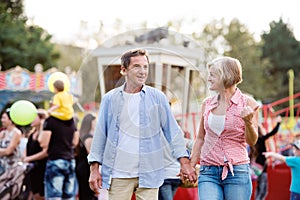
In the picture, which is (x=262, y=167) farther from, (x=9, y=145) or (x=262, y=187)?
(x=9, y=145)

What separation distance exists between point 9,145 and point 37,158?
1.59 ft

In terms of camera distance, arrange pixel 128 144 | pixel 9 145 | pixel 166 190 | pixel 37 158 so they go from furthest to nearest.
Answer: pixel 9 145 < pixel 37 158 < pixel 166 190 < pixel 128 144

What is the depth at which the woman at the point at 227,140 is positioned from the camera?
399cm

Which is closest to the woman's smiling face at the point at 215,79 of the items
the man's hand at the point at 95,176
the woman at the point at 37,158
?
the man's hand at the point at 95,176

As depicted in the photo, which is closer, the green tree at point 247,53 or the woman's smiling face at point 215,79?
the woman's smiling face at point 215,79

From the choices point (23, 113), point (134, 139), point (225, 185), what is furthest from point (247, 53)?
point (134, 139)

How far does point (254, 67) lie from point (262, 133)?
29.7m

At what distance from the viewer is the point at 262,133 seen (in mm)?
8227

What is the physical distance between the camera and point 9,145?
24.5ft

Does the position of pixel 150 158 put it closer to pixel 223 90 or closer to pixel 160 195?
pixel 223 90

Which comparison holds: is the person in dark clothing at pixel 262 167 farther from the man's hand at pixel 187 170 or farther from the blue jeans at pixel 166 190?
the man's hand at pixel 187 170

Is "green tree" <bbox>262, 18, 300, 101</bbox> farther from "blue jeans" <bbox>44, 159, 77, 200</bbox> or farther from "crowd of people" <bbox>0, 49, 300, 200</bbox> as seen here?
"crowd of people" <bbox>0, 49, 300, 200</bbox>

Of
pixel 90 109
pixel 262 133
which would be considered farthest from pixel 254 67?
pixel 90 109

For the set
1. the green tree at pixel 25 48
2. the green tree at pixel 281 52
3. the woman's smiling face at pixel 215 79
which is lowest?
the woman's smiling face at pixel 215 79
